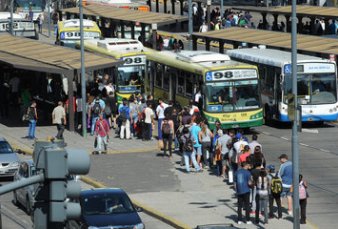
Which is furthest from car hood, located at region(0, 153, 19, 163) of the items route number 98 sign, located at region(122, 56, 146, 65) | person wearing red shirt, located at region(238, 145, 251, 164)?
route number 98 sign, located at region(122, 56, 146, 65)

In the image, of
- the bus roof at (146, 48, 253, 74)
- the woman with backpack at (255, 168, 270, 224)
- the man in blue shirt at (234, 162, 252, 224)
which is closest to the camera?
the woman with backpack at (255, 168, 270, 224)

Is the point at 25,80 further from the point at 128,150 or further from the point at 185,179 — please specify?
the point at 185,179

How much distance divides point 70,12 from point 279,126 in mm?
32749

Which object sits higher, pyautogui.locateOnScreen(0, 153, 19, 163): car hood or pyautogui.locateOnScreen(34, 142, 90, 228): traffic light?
pyautogui.locateOnScreen(34, 142, 90, 228): traffic light

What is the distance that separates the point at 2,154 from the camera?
3059cm

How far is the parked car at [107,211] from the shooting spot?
69.6ft

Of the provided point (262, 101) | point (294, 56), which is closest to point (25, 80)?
point (262, 101)

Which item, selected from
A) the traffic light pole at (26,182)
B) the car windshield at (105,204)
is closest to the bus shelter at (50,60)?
the car windshield at (105,204)

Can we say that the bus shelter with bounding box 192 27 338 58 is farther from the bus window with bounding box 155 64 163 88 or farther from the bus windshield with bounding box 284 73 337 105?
the bus window with bounding box 155 64 163 88

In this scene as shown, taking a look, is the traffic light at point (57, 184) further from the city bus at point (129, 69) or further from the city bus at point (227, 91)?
the city bus at point (129, 69)

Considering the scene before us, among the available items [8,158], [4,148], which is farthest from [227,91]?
[8,158]

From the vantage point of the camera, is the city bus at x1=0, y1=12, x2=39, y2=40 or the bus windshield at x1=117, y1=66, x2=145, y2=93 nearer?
the bus windshield at x1=117, y1=66, x2=145, y2=93

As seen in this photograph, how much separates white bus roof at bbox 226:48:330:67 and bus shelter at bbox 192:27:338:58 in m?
1.91

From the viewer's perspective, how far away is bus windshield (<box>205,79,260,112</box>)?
119ft
